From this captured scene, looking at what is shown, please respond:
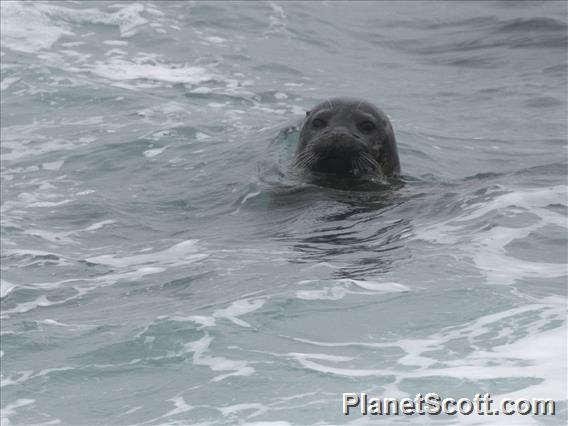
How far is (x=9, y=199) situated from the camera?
35.9 ft

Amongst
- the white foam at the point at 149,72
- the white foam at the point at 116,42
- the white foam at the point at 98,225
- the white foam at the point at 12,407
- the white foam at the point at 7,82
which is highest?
the white foam at the point at 12,407

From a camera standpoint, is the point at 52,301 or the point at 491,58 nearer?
the point at 52,301

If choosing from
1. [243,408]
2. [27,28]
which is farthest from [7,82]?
[243,408]

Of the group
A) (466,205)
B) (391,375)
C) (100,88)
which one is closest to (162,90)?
(100,88)

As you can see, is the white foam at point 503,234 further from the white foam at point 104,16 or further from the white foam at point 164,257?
the white foam at point 104,16

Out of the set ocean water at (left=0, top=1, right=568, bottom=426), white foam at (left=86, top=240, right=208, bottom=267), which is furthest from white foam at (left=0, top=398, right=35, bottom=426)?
white foam at (left=86, top=240, right=208, bottom=267)

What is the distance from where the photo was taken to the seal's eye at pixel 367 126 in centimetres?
1016

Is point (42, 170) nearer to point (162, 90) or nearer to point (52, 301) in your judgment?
point (162, 90)

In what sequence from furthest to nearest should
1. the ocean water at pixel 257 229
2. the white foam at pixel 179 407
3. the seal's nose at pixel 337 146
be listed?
the seal's nose at pixel 337 146 → the ocean water at pixel 257 229 → the white foam at pixel 179 407

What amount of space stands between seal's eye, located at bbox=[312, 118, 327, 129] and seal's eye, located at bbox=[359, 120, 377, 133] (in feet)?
1.02

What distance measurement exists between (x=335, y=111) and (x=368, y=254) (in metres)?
2.71

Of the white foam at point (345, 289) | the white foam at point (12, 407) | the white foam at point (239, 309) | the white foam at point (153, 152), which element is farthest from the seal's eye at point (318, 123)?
the white foam at point (12, 407)

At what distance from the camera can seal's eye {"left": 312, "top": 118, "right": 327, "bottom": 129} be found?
10.2 metres

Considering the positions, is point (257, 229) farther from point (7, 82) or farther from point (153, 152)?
point (7, 82)
